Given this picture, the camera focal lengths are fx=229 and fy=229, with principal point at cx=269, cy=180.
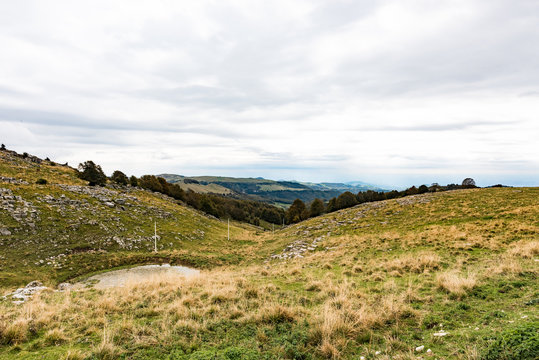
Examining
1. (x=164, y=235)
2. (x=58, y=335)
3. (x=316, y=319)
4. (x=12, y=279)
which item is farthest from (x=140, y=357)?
(x=164, y=235)

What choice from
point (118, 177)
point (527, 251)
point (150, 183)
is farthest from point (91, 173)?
point (527, 251)

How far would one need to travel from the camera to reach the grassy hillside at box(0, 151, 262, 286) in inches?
843

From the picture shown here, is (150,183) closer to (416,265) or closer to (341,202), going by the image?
(341,202)

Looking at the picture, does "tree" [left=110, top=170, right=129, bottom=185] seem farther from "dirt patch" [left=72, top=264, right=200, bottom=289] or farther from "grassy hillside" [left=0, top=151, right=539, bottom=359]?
"grassy hillside" [left=0, top=151, right=539, bottom=359]

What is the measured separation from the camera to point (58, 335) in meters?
6.62

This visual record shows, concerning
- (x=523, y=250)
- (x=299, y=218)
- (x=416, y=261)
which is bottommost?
(x=299, y=218)

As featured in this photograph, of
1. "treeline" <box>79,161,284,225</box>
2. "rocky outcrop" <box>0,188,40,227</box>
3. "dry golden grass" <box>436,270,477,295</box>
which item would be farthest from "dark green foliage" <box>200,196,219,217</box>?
"dry golden grass" <box>436,270,477,295</box>

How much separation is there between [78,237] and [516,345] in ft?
116

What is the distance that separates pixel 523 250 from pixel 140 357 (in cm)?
1861

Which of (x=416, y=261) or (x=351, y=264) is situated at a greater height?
(x=416, y=261)

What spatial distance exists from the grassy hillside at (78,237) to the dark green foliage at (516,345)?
80.8 ft

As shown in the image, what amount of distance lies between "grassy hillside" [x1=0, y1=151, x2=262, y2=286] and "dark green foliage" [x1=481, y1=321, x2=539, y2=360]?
24.6 meters

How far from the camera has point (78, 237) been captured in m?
26.9

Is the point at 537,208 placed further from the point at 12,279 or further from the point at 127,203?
the point at 127,203
